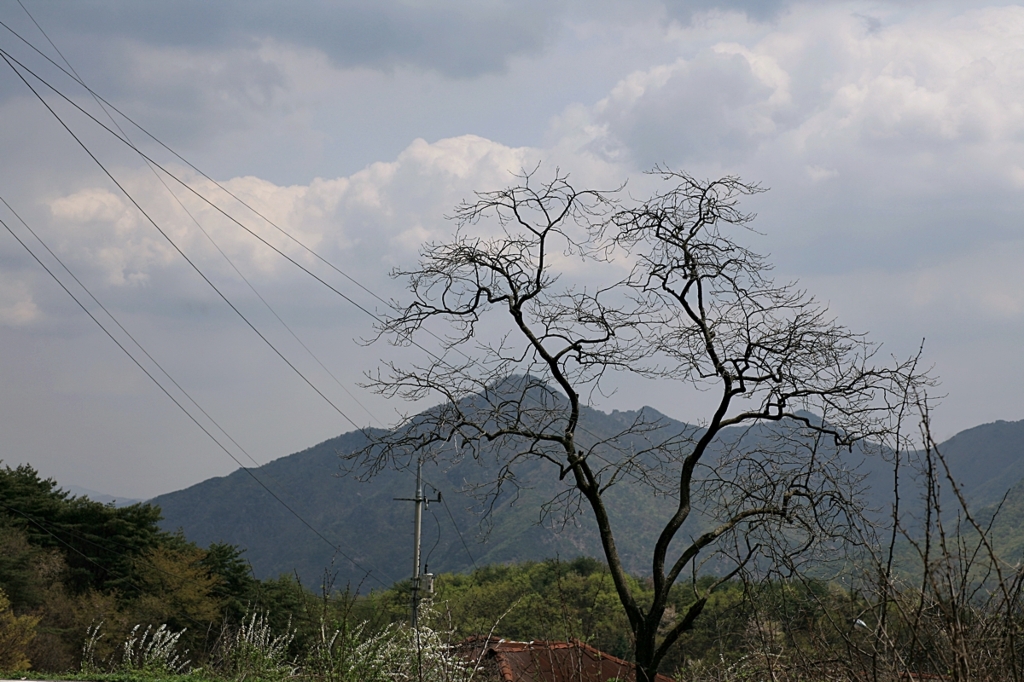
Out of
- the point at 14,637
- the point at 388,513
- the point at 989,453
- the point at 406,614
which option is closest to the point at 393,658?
the point at 14,637

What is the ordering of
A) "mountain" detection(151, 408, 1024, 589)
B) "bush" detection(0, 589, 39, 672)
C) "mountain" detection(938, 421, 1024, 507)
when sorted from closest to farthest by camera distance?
"bush" detection(0, 589, 39, 672) < "mountain" detection(151, 408, 1024, 589) < "mountain" detection(938, 421, 1024, 507)

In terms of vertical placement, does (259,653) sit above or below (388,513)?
below

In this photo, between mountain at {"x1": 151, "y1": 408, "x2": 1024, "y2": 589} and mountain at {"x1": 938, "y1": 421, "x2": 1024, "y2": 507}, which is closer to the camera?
mountain at {"x1": 151, "y1": 408, "x2": 1024, "y2": 589}

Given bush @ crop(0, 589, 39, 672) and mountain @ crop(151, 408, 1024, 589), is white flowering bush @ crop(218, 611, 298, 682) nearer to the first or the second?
bush @ crop(0, 589, 39, 672)

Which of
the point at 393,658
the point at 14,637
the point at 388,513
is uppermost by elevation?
the point at 388,513

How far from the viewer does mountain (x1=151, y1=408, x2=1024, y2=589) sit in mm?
128375

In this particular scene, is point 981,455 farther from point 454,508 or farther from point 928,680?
point 928,680

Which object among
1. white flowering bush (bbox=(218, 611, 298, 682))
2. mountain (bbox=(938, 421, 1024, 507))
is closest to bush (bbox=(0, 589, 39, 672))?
white flowering bush (bbox=(218, 611, 298, 682))

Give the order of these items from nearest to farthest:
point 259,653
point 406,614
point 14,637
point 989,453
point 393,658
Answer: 1. point 393,658
2. point 259,653
3. point 14,637
4. point 406,614
5. point 989,453

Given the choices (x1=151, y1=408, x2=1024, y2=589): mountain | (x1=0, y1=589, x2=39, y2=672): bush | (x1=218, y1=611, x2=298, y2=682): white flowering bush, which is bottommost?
(x1=0, y1=589, x2=39, y2=672): bush

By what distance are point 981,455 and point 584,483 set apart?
185 meters

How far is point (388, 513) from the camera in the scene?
161875 mm

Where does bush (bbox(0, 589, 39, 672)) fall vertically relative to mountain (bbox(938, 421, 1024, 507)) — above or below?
below

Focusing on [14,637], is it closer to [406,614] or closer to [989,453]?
[406,614]
